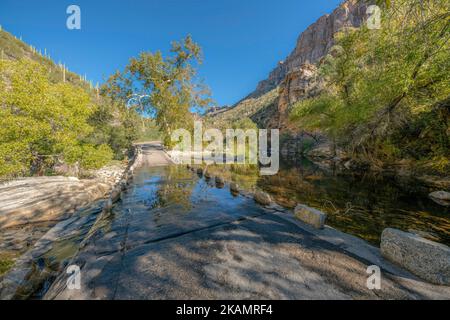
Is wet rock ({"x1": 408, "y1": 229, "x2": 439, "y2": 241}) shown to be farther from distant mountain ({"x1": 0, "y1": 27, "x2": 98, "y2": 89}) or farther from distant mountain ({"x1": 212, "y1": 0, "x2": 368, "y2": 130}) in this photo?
distant mountain ({"x1": 0, "y1": 27, "x2": 98, "y2": 89})

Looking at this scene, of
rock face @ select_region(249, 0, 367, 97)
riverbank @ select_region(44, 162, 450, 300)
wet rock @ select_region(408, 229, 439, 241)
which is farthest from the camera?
rock face @ select_region(249, 0, 367, 97)

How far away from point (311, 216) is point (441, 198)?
316 inches

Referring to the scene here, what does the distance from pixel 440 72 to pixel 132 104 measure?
2762 cm

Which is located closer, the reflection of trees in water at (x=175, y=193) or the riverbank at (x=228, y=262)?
the riverbank at (x=228, y=262)

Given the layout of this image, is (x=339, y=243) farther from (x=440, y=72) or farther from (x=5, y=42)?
(x=5, y=42)

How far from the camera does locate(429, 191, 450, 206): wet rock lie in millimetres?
7383

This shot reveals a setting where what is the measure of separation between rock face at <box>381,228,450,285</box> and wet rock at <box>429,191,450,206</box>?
7.24 metres

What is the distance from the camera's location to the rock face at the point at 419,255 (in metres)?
2.56

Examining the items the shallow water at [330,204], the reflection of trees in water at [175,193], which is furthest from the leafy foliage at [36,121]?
the reflection of trees in water at [175,193]

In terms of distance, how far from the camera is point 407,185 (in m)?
10.0

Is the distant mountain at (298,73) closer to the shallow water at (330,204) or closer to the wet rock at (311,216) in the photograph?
the shallow water at (330,204)

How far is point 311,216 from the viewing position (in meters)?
4.39

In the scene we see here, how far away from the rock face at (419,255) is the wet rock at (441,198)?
7241 millimetres

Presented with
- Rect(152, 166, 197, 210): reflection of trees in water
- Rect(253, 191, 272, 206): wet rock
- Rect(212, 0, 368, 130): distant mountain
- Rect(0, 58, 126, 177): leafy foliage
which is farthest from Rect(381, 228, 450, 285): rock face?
Rect(212, 0, 368, 130): distant mountain
